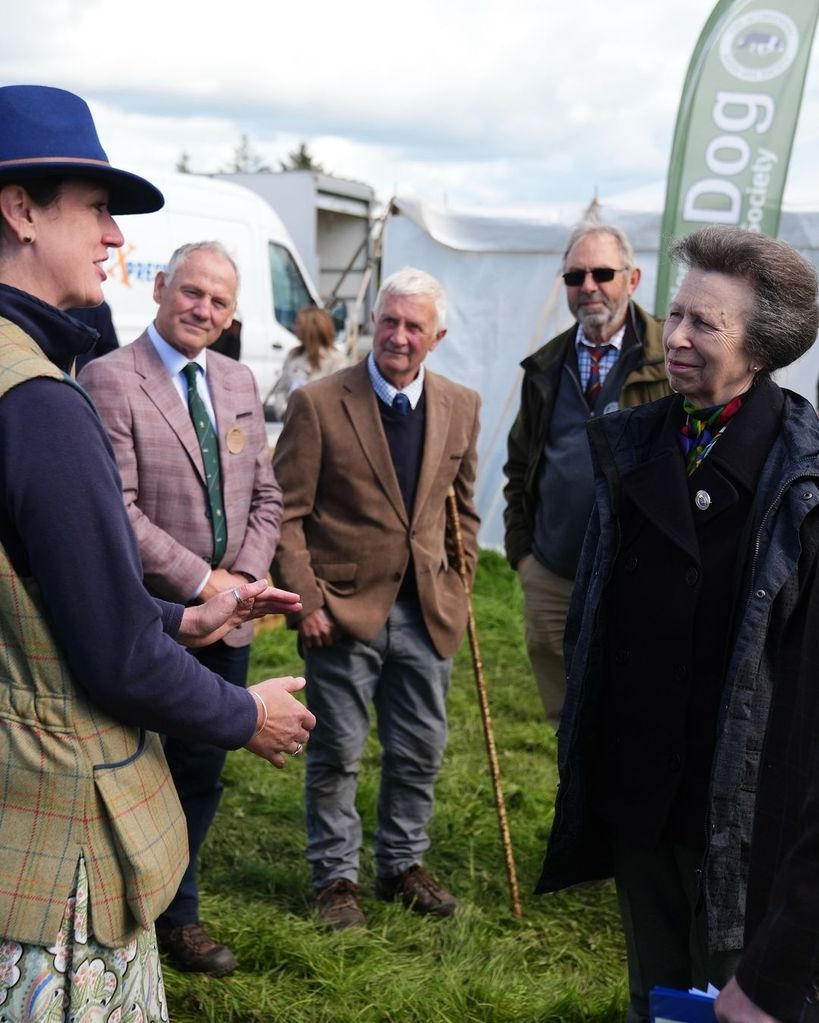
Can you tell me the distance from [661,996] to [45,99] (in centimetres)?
181

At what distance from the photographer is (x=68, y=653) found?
1.76 meters

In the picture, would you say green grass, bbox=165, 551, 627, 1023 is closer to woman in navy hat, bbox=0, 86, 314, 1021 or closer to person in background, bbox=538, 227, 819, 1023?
person in background, bbox=538, 227, 819, 1023

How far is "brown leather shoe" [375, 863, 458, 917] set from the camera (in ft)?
13.1

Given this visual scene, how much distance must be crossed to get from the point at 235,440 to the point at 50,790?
2.02 metres

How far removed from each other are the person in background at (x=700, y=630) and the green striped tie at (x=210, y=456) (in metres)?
1.37

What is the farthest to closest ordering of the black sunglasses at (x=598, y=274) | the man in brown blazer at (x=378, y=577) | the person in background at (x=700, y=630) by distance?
the black sunglasses at (x=598, y=274)
the man in brown blazer at (x=378, y=577)
the person in background at (x=700, y=630)

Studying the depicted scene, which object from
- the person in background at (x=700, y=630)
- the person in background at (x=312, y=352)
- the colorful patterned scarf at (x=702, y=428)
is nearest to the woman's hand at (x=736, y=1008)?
the person in background at (x=700, y=630)

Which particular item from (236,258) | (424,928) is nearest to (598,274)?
(424,928)

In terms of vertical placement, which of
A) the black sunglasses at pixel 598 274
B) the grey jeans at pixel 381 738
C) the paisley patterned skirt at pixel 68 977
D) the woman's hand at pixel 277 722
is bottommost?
the grey jeans at pixel 381 738

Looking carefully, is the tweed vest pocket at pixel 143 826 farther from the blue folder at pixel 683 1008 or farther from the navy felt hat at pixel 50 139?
the navy felt hat at pixel 50 139

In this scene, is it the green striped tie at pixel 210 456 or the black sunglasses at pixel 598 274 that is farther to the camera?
the black sunglasses at pixel 598 274

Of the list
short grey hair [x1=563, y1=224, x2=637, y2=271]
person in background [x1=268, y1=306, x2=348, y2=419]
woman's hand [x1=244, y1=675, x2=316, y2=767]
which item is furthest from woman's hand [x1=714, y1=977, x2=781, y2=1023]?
person in background [x1=268, y1=306, x2=348, y2=419]

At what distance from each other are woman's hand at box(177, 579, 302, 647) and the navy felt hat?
78cm

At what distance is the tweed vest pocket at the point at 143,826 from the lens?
1.83 m
